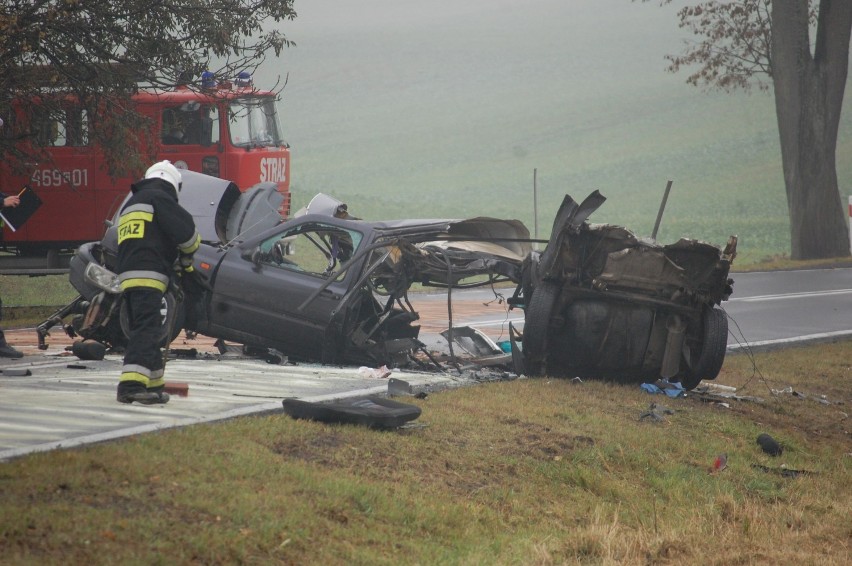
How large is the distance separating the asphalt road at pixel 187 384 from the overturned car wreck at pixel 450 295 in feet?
1.19

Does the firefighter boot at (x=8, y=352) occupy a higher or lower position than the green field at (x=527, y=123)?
lower

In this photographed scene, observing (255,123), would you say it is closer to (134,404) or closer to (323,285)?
(323,285)

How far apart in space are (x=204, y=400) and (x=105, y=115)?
1027 cm

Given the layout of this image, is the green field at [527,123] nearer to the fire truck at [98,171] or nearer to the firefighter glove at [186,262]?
the fire truck at [98,171]

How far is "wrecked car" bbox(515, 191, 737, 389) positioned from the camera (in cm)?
1021

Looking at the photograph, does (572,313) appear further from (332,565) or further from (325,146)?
(325,146)

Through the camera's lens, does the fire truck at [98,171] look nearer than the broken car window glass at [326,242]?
No

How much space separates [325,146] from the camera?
7100 cm

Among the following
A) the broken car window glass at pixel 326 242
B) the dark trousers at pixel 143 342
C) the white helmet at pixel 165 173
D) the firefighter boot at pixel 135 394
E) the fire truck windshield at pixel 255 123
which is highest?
the fire truck windshield at pixel 255 123

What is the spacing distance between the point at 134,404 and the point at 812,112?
21769 millimetres

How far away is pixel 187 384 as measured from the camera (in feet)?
28.2

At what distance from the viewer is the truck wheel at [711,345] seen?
402 inches

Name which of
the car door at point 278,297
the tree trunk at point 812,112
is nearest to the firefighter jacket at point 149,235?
the car door at point 278,297

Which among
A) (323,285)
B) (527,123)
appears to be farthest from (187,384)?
(527,123)
